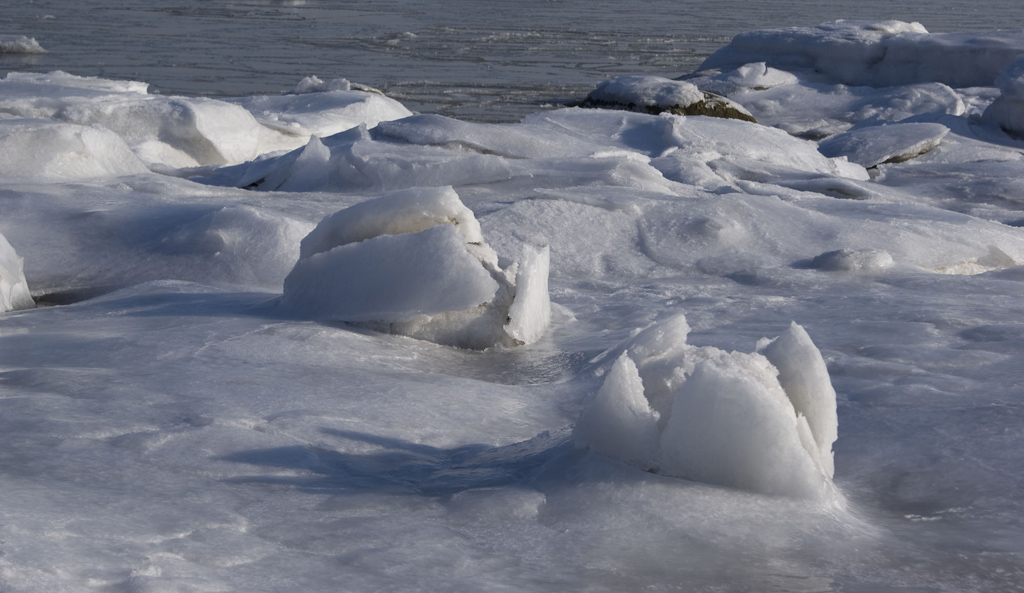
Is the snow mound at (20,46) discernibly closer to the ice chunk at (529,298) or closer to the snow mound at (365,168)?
the snow mound at (365,168)

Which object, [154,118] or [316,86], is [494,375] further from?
[316,86]

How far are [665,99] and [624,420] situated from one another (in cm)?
948

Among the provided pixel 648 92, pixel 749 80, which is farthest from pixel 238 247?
pixel 749 80

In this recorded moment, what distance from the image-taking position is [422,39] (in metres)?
20.4

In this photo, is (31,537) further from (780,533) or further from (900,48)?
(900,48)

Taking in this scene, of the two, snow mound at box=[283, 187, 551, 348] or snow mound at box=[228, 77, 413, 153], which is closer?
snow mound at box=[283, 187, 551, 348]

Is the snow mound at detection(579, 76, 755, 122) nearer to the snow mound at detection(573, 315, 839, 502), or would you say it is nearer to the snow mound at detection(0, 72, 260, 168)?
the snow mound at detection(0, 72, 260, 168)

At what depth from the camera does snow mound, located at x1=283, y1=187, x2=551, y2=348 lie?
3184 mm

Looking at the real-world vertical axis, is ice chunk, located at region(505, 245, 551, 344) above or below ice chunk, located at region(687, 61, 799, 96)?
above

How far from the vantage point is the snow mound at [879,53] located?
1359 centimetres

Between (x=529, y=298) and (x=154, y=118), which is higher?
(x=529, y=298)

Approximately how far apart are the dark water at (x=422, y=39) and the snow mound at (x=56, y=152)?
674 cm

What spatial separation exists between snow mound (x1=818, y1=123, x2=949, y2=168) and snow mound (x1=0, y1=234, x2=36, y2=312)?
6682mm

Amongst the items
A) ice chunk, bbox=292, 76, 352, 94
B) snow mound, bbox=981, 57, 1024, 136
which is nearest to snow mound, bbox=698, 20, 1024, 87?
snow mound, bbox=981, 57, 1024, 136
